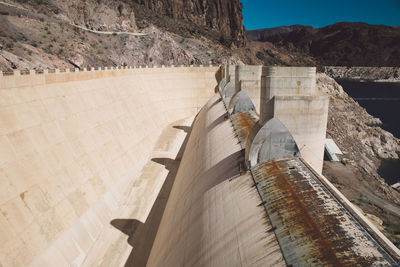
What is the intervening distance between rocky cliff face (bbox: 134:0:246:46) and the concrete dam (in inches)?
4603

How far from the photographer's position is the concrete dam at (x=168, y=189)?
27.1ft

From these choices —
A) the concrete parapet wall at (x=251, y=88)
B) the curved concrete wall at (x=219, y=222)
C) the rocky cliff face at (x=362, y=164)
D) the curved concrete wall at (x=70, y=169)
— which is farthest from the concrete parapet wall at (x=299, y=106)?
the rocky cliff face at (x=362, y=164)

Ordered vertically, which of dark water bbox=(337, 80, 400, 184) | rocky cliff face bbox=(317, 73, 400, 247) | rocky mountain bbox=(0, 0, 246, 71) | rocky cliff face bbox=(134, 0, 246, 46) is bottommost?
dark water bbox=(337, 80, 400, 184)

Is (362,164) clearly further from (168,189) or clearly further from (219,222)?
(219,222)

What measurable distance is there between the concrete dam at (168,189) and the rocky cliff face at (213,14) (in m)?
117

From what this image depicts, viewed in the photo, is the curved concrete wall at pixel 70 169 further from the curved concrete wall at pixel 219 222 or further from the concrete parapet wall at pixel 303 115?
the concrete parapet wall at pixel 303 115

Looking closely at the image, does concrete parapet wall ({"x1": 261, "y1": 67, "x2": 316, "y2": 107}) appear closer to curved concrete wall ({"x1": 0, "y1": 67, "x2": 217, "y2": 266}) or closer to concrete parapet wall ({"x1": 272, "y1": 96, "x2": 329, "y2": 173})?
concrete parapet wall ({"x1": 272, "y1": 96, "x2": 329, "y2": 173})

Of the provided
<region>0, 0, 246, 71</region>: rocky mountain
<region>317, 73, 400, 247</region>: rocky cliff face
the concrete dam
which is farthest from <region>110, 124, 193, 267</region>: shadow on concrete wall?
<region>0, 0, 246, 71</region>: rocky mountain

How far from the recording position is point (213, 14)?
15312 cm

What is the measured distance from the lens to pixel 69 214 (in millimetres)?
16141

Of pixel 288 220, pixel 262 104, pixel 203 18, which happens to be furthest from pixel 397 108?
pixel 288 220

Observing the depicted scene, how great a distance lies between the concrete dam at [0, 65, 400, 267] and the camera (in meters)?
8.27

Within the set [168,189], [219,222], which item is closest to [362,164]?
[168,189]

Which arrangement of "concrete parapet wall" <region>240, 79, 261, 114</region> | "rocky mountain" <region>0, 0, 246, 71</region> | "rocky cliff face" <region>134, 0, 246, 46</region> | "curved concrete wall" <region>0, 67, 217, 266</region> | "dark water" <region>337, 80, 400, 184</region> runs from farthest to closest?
"rocky cliff face" <region>134, 0, 246, 46</region>
"dark water" <region>337, 80, 400, 184</region>
"rocky mountain" <region>0, 0, 246, 71</region>
"concrete parapet wall" <region>240, 79, 261, 114</region>
"curved concrete wall" <region>0, 67, 217, 266</region>
